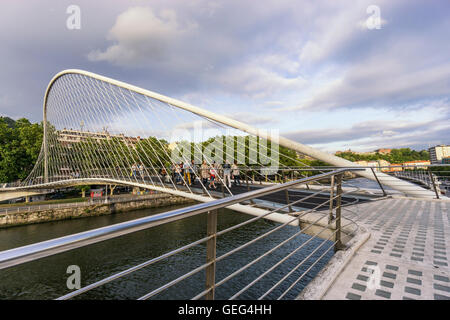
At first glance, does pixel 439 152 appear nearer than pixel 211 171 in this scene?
No

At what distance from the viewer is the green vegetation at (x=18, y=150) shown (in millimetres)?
28969

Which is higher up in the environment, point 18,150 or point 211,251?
point 18,150

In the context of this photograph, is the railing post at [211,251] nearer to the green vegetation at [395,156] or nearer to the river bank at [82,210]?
the river bank at [82,210]

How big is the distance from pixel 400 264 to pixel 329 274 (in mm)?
933

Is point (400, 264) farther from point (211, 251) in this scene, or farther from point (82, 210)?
point (82, 210)

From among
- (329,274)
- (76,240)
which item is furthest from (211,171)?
(76,240)

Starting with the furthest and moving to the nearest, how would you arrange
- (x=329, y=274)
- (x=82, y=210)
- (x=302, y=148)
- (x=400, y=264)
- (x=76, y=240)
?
(x=82, y=210)
(x=302, y=148)
(x=400, y=264)
(x=329, y=274)
(x=76, y=240)

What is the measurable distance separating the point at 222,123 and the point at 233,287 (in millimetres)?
5582

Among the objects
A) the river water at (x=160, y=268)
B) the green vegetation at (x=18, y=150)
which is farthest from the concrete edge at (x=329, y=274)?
the green vegetation at (x=18, y=150)

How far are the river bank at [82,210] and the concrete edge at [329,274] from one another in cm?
2556

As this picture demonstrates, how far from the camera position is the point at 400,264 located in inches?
88.2

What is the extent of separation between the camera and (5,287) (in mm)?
9031
